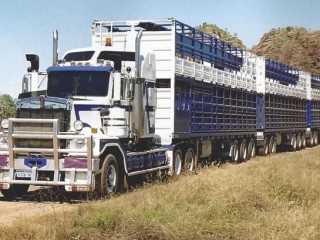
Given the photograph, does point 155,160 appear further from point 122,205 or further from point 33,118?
point 122,205

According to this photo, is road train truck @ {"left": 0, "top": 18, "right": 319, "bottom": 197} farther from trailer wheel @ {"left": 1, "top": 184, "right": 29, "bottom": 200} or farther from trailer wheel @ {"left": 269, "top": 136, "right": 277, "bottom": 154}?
trailer wheel @ {"left": 269, "top": 136, "right": 277, "bottom": 154}

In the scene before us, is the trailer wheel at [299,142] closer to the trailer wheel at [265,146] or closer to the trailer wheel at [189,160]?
the trailer wheel at [265,146]

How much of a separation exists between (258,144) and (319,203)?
13.5 metres

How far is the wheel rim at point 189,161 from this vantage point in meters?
15.4

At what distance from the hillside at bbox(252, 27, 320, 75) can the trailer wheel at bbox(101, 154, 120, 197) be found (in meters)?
50.0

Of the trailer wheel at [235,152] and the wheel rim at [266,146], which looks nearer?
the trailer wheel at [235,152]

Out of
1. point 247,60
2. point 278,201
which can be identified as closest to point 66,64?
point 278,201

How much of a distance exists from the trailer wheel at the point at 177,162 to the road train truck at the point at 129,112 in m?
0.03

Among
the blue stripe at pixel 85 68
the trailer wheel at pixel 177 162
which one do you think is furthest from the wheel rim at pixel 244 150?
the blue stripe at pixel 85 68

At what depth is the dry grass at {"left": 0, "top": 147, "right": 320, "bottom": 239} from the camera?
6.88 meters

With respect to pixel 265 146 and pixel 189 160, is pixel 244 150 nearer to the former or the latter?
pixel 265 146

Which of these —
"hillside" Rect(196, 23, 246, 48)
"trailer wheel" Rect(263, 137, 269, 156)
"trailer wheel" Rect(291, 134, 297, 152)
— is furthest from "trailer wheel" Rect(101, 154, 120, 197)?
"hillside" Rect(196, 23, 246, 48)

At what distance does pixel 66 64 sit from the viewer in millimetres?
11703

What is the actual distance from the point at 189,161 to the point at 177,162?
32.2 inches
